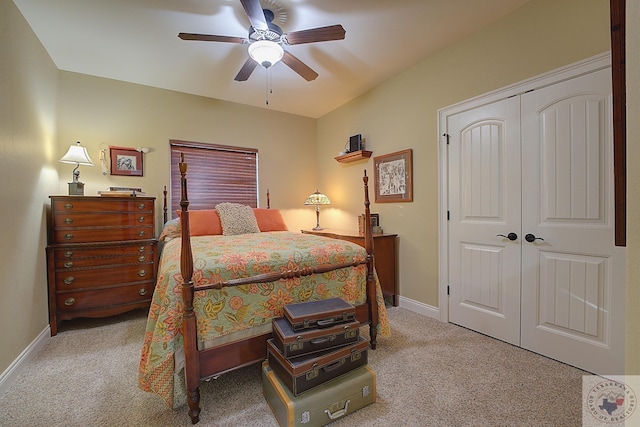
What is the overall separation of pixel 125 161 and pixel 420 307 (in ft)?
12.4

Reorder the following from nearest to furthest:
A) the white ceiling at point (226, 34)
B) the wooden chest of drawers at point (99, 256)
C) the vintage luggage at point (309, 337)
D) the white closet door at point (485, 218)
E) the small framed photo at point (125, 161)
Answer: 1. the vintage luggage at point (309, 337)
2. the white ceiling at point (226, 34)
3. the white closet door at point (485, 218)
4. the wooden chest of drawers at point (99, 256)
5. the small framed photo at point (125, 161)

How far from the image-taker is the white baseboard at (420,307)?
108 inches

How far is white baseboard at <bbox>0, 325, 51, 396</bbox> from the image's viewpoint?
66.5 inches

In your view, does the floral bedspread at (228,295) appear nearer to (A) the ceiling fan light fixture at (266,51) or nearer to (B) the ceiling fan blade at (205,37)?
(A) the ceiling fan light fixture at (266,51)

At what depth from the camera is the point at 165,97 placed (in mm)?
3418

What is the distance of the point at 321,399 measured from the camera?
4.42 feet

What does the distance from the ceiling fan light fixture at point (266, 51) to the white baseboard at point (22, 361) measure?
8.95 feet

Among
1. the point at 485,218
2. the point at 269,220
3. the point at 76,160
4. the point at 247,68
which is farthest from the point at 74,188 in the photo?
the point at 485,218

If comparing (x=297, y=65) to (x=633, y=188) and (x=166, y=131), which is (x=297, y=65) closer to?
(x=166, y=131)

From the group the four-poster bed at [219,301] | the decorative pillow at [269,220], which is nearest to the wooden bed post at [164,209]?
the decorative pillow at [269,220]

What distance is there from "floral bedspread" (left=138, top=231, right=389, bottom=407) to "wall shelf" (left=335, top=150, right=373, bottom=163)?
71.7 inches

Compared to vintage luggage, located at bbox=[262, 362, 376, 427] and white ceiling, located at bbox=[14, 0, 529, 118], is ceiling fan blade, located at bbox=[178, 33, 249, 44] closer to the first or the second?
white ceiling, located at bbox=[14, 0, 529, 118]

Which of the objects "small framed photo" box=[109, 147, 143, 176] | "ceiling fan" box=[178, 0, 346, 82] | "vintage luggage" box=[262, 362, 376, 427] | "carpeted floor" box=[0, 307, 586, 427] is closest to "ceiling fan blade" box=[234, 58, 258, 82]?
"ceiling fan" box=[178, 0, 346, 82]

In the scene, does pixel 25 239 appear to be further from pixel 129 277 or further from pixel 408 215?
pixel 408 215
